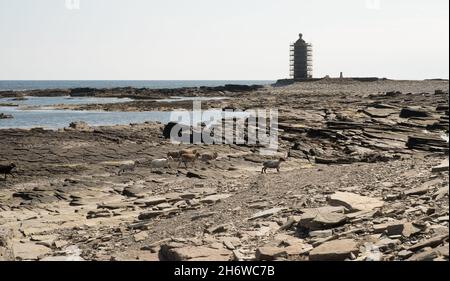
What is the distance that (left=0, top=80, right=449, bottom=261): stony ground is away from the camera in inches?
350

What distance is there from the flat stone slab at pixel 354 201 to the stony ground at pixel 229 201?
24mm

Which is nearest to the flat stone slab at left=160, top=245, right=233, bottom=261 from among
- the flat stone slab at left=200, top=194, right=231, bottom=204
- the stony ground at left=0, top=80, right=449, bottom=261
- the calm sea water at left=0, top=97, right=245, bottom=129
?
the stony ground at left=0, top=80, right=449, bottom=261

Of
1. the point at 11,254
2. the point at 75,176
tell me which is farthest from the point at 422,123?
the point at 11,254

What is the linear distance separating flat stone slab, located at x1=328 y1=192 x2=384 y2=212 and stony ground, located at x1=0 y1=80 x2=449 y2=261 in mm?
24

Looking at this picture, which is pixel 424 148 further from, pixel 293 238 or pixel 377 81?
pixel 377 81

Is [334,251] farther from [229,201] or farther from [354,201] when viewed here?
[229,201]

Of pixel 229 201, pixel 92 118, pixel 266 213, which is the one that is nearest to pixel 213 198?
pixel 229 201

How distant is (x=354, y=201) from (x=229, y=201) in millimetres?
4028

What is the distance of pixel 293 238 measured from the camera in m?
9.41

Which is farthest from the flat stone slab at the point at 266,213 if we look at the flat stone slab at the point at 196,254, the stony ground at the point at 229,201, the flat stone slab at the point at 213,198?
the flat stone slab at the point at 213,198

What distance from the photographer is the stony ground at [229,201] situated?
29.2 ft

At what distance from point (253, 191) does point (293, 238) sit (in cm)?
534
